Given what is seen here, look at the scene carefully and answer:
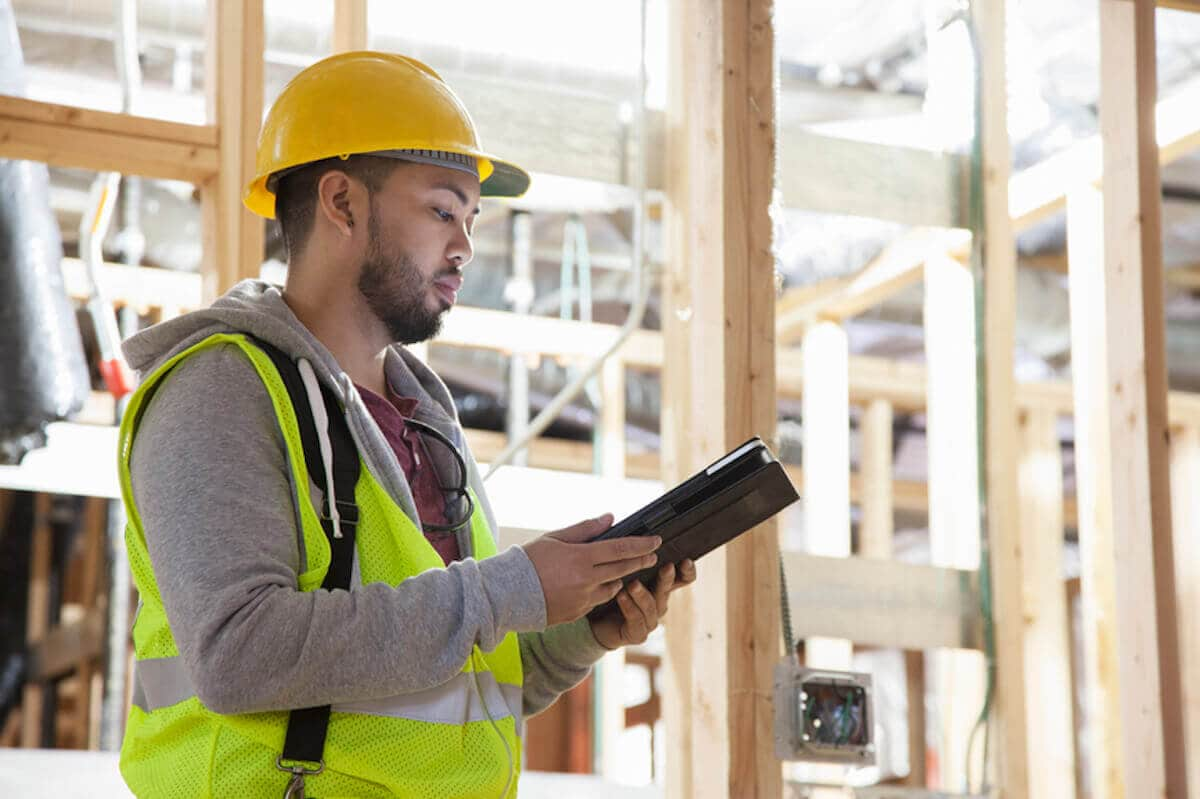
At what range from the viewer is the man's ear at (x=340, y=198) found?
169cm

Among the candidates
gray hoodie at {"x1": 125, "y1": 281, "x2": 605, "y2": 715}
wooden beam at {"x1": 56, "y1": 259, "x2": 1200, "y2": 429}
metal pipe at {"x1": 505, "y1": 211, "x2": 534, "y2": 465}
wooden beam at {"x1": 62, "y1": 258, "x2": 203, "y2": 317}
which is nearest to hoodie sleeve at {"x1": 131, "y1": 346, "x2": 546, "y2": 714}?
gray hoodie at {"x1": 125, "y1": 281, "x2": 605, "y2": 715}

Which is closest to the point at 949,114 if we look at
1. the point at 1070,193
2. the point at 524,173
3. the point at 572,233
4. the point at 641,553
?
the point at 1070,193

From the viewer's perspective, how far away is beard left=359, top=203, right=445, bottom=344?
5.51ft

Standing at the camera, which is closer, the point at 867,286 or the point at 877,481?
the point at 867,286

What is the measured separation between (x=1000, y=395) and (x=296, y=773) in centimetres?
178

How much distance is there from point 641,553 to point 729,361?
0.74 meters

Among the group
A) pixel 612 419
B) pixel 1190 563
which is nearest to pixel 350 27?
pixel 612 419

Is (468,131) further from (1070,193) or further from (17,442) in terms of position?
(1070,193)

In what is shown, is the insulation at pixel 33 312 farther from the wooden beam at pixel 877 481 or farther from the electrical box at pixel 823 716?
the wooden beam at pixel 877 481

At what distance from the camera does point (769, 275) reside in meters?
2.25

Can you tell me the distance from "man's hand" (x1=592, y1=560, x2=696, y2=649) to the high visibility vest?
18cm

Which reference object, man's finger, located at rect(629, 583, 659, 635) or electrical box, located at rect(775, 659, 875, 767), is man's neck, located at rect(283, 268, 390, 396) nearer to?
man's finger, located at rect(629, 583, 659, 635)

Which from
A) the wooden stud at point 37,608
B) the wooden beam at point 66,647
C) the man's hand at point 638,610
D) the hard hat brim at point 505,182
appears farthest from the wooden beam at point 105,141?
the wooden stud at point 37,608

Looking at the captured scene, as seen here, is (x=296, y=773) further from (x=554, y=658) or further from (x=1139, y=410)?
(x=1139, y=410)
